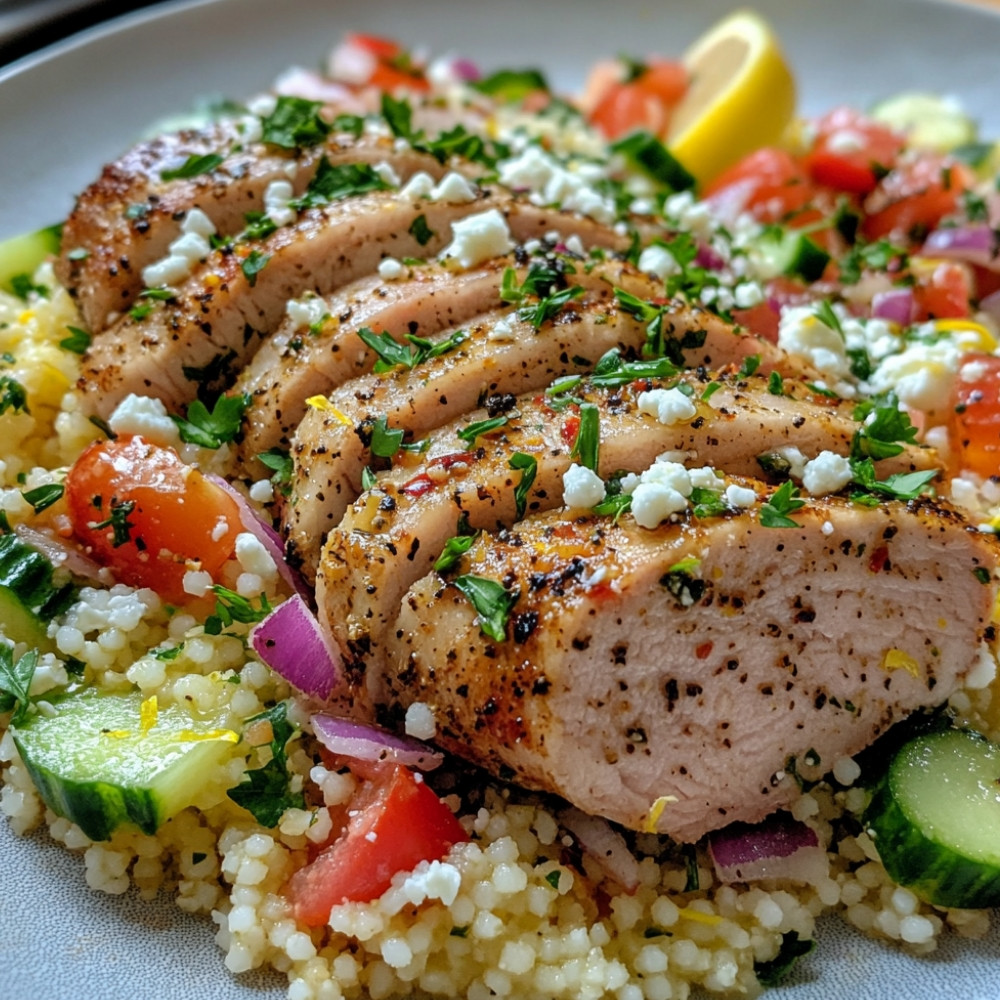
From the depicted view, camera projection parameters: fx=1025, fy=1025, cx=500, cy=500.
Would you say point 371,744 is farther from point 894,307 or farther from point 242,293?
point 894,307

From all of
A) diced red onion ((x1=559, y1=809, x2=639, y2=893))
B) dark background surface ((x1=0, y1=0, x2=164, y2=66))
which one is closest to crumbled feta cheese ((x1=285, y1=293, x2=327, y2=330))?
diced red onion ((x1=559, y1=809, x2=639, y2=893))

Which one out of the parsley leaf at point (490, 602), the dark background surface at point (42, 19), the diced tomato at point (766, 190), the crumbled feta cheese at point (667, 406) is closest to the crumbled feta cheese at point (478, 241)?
the crumbled feta cheese at point (667, 406)

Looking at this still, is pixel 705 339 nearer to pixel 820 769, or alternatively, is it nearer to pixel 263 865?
pixel 820 769

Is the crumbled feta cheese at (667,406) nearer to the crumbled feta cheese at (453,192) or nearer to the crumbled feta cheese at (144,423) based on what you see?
the crumbled feta cheese at (453,192)

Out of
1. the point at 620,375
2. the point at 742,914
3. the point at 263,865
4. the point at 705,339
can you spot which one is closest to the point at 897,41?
the point at 705,339

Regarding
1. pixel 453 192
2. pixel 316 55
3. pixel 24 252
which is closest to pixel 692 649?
pixel 453 192

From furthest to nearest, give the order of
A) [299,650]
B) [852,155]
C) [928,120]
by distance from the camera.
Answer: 1. [928,120]
2. [852,155]
3. [299,650]
